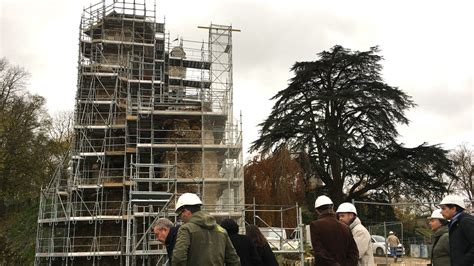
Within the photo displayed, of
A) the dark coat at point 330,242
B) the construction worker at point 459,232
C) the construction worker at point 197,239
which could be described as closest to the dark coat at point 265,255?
the dark coat at point 330,242

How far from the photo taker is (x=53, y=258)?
80.7 feet

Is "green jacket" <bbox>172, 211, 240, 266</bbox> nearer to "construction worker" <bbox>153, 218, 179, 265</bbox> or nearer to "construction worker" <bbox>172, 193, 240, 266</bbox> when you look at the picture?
"construction worker" <bbox>172, 193, 240, 266</bbox>

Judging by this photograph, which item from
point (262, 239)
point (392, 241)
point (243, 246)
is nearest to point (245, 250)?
point (243, 246)

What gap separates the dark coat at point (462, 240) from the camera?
4344 mm

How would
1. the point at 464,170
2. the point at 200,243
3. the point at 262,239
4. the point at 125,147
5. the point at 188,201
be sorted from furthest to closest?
the point at 464,170
the point at 125,147
the point at 262,239
the point at 188,201
the point at 200,243

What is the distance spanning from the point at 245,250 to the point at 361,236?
1856 mm

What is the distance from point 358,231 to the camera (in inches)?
249

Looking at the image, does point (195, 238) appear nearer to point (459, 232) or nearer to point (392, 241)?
point (459, 232)

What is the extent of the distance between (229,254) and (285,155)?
25.2 m

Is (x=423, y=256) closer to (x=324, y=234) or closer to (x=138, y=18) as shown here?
(x=324, y=234)

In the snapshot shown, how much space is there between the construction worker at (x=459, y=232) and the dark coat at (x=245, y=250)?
2.00m

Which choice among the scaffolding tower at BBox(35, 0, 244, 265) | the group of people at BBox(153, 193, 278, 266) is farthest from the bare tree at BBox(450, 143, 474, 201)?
the group of people at BBox(153, 193, 278, 266)

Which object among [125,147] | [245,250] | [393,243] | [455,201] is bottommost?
[393,243]

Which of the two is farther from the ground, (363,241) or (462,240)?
(462,240)
